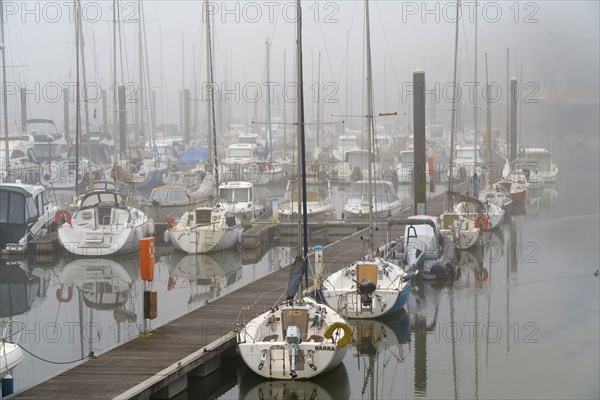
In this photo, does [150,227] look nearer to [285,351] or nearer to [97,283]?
[97,283]

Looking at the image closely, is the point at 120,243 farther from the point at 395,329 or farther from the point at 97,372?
the point at 97,372

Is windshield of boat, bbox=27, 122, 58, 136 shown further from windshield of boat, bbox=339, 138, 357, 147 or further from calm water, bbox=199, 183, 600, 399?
calm water, bbox=199, 183, 600, 399

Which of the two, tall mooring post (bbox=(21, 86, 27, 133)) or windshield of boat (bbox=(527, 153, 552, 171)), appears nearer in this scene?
windshield of boat (bbox=(527, 153, 552, 171))

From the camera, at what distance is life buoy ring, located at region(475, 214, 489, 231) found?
33.8 metres

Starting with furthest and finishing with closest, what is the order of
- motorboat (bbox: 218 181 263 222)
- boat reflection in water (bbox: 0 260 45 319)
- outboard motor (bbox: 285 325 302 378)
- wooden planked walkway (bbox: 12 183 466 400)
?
motorboat (bbox: 218 181 263 222) < boat reflection in water (bbox: 0 260 45 319) < outboard motor (bbox: 285 325 302 378) < wooden planked walkway (bbox: 12 183 466 400)

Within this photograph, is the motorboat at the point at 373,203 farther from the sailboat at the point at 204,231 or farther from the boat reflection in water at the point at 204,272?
the boat reflection in water at the point at 204,272

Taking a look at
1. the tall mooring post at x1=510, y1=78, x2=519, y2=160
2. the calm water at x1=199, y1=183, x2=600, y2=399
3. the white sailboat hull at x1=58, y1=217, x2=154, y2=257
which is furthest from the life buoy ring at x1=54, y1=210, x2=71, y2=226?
the tall mooring post at x1=510, y1=78, x2=519, y2=160

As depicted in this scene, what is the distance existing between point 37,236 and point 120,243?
3552 mm

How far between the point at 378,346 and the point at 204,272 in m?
10.4

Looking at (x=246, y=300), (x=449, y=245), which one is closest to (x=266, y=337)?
(x=246, y=300)

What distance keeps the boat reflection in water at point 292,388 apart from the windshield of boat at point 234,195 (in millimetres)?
22031

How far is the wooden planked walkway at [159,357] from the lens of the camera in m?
15.2

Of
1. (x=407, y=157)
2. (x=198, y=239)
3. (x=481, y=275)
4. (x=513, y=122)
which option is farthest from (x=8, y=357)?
(x=407, y=157)

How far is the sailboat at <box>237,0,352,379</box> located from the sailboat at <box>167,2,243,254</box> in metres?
14.3
